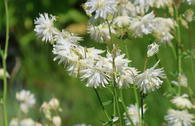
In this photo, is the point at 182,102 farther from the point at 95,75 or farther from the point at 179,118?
the point at 95,75

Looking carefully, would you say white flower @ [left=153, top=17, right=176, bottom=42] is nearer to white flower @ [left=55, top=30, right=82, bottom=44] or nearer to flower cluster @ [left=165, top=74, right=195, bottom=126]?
Answer: flower cluster @ [left=165, top=74, right=195, bottom=126]

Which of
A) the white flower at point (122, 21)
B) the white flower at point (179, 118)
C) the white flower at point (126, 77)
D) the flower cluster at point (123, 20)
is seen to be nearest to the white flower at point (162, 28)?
the flower cluster at point (123, 20)

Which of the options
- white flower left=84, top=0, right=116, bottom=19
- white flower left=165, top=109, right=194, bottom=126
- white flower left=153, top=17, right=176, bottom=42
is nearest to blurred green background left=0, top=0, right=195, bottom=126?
white flower left=153, top=17, right=176, bottom=42

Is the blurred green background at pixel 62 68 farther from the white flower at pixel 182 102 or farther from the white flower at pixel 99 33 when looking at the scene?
the white flower at pixel 99 33

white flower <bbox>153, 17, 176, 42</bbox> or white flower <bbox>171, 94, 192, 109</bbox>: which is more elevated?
white flower <bbox>153, 17, 176, 42</bbox>

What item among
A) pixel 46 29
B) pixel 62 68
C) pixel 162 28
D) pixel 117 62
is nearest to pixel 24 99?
pixel 162 28

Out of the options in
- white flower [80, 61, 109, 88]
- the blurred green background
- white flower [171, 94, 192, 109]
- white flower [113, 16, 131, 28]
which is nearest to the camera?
white flower [80, 61, 109, 88]
